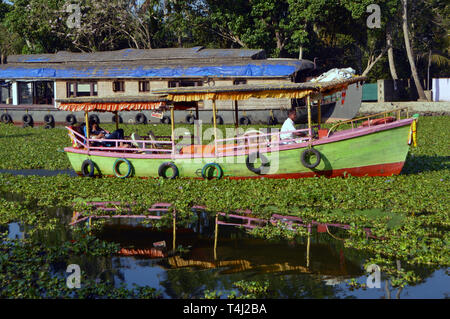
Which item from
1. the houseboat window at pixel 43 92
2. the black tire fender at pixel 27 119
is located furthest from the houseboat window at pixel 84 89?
the black tire fender at pixel 27 119

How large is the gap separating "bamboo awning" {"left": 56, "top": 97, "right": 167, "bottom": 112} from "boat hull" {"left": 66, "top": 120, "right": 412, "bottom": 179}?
1429 millimetres

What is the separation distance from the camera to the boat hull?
14.1m

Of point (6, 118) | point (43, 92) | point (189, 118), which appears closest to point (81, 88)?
point (43, 92)

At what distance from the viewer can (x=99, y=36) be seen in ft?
145

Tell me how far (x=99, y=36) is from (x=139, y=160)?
3076 centimetres

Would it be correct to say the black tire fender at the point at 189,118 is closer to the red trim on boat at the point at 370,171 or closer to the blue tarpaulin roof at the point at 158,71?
the blue tarpaulin roof at the point at 158,71

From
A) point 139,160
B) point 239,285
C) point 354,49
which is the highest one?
point 354,49

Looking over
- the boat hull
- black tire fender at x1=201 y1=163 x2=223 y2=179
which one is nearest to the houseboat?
the boat hull

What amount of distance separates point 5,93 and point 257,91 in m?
25.5

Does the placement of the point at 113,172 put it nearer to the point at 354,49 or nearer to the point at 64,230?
the point at 64,230

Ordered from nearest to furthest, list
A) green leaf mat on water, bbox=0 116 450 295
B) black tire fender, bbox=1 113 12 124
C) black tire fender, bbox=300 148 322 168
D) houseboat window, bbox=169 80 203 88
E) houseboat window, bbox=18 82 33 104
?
green leaf mat on water, bbox=0 116 450 295 < black tire fender, bbox=300 148 322 168 < houseboat window, bbox=169 80 203 88 < black tire fender, bbox=1 113 12 124 < houseboat window, bbox=18 82 33 104

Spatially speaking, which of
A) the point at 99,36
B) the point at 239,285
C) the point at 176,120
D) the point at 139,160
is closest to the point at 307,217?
the point at 239,285

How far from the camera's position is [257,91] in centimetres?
1482

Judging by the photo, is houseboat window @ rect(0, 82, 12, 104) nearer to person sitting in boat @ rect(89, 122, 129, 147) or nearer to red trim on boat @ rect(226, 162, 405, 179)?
person sitting in boat @ rect(89, 122, 129, 147)
